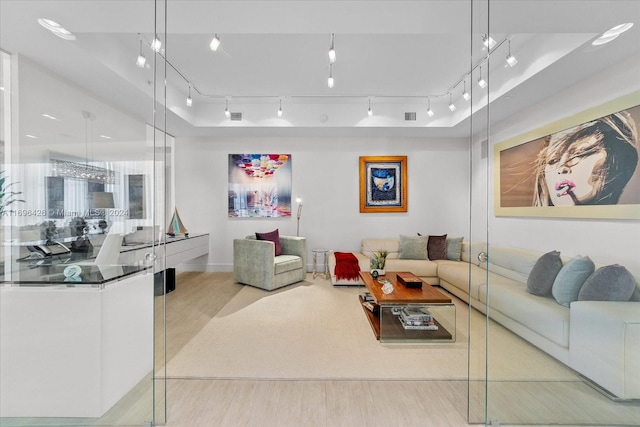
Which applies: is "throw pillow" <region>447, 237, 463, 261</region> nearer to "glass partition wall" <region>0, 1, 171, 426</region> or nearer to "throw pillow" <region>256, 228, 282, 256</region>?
"throw pillow" <region>256, 228, 282, 256</region>

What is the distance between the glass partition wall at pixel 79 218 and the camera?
1.45 metres

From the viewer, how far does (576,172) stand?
1.59 metres

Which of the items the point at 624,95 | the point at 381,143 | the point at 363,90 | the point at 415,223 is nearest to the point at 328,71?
the point at 363,90

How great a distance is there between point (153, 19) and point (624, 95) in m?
3.02

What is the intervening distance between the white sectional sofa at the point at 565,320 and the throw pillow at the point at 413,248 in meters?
2.61

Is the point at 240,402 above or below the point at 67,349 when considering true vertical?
below

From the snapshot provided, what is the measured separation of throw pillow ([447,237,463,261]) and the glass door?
253 centimetres

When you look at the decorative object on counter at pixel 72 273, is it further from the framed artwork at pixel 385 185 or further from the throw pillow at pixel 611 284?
the framed artwork at pixel 385 185

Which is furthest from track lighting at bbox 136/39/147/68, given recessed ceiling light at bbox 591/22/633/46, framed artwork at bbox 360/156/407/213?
recessed ceiling light at bbox 591/22/633/46

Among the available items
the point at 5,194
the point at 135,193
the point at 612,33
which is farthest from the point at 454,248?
the point at 5,194

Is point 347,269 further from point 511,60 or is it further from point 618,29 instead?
point 618,29

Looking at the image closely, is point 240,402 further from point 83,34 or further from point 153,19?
point 83,34

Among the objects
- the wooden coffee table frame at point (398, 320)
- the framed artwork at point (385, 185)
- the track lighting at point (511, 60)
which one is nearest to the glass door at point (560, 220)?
the track lighting at point (511, 60)

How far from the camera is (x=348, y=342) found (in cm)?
233
